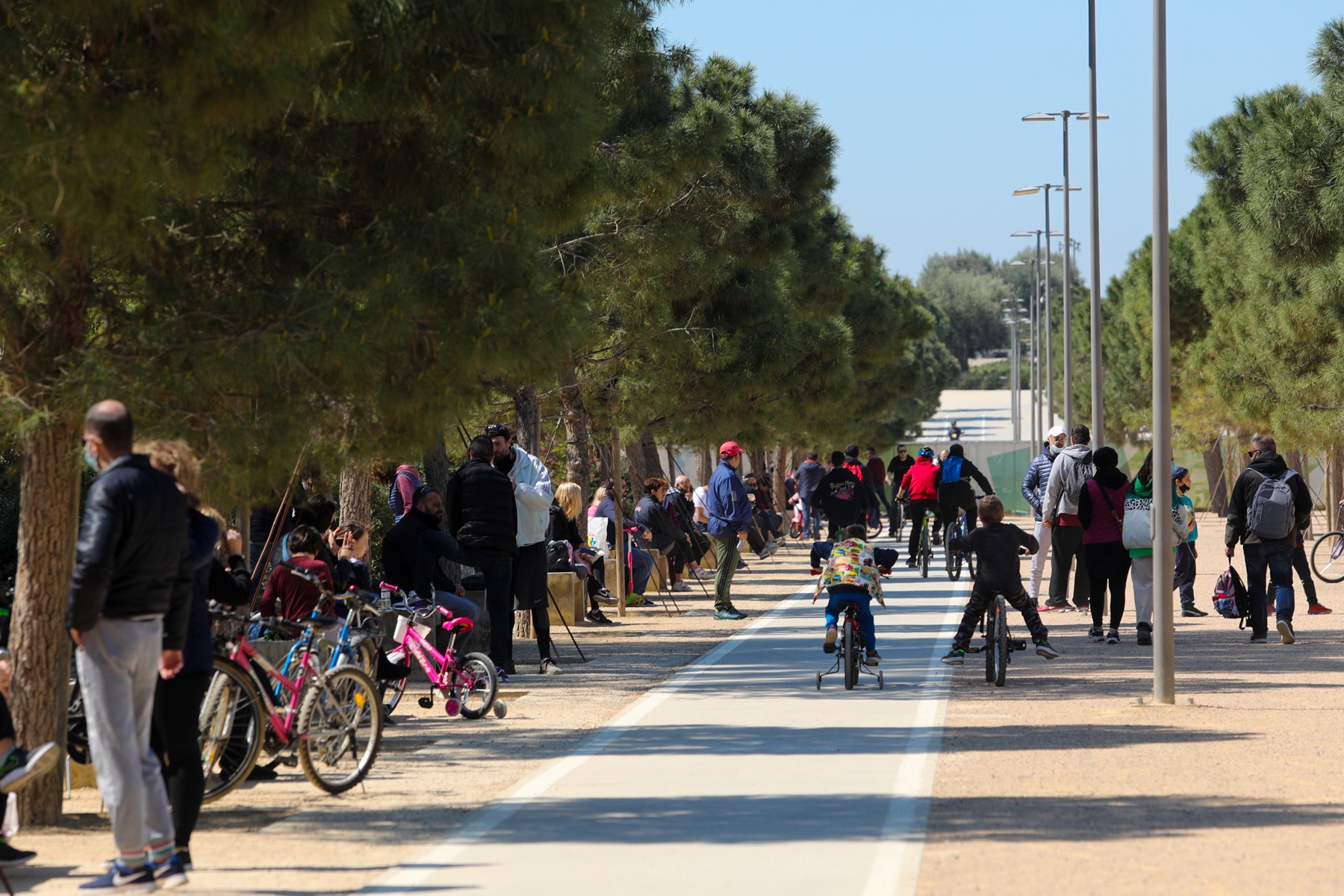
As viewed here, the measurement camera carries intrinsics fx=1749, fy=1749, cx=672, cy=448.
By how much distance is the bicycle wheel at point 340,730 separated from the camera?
8.20 meters

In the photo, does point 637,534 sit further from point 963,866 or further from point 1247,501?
point 963,866

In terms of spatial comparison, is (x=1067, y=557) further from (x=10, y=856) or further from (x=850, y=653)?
(x=10, y=856)

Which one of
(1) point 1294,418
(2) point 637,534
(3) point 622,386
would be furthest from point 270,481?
(1) point 1294,418

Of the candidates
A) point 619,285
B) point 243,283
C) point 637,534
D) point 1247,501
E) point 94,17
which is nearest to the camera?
point 94,17

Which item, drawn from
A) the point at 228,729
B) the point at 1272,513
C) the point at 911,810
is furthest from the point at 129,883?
the point at 1272,513

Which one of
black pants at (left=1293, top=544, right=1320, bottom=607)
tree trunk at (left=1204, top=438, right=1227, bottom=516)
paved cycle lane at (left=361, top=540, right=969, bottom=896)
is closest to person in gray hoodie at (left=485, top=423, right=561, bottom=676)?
paved cycle lane at (left=361, top=540, right=969, bottom=896)

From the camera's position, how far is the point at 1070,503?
1731 centimetres

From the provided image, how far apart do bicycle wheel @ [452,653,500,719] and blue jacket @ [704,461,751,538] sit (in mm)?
7238

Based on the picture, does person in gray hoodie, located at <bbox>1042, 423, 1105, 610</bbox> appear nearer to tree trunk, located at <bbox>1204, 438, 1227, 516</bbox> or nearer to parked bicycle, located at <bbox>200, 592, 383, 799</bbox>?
parked bicycle, located at <bbox>200, 592, 383, 799</bbox>

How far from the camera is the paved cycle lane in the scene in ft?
21.5

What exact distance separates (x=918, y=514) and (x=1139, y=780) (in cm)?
1741

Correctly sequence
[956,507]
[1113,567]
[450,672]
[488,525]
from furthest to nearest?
[956,507] → [1113,567] → [488,525] → [450,672]

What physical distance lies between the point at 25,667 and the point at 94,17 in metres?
2.83

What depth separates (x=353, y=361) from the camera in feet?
25.0
